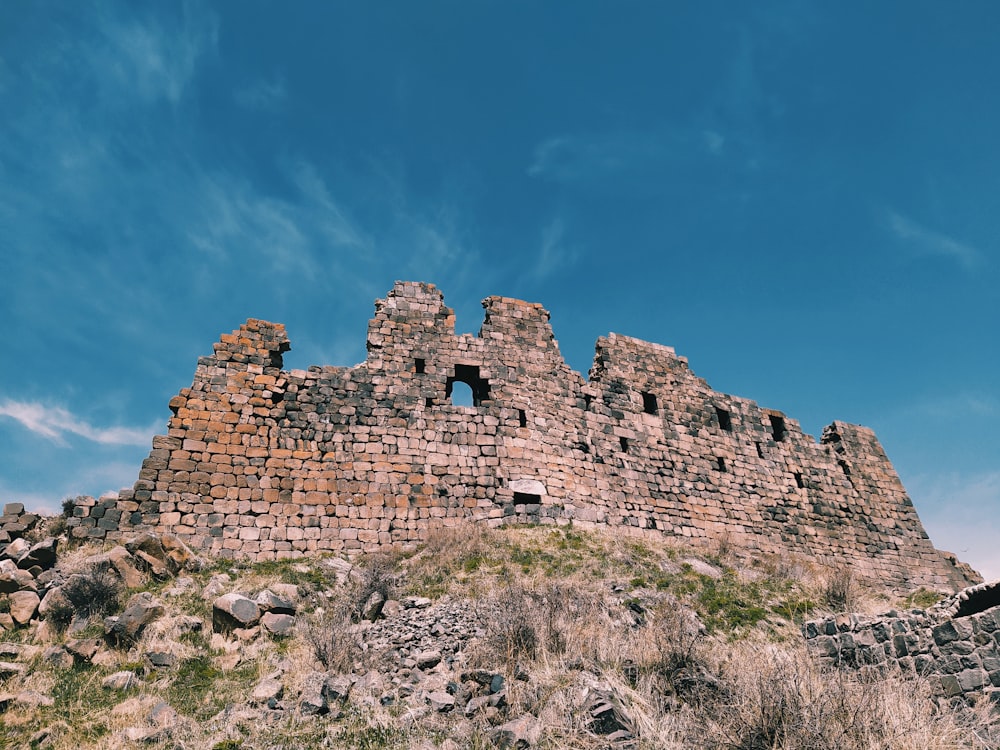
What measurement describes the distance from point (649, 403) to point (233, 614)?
39.3 ft

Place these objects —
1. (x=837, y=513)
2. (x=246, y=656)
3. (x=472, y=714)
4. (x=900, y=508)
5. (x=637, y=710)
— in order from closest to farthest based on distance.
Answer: (x=637, y=710)
(x=472, y=714)
(x=246, y=656)
(x=837, y=513)
(x=900, y=508)

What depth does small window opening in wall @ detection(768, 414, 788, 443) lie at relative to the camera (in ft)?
63.3

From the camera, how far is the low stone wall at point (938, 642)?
6203 millimetres

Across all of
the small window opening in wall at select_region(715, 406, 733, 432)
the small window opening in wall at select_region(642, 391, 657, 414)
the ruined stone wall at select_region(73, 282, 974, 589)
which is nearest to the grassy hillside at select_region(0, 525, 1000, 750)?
the ruined stone wall at select_region(73, 282, 974, 589)

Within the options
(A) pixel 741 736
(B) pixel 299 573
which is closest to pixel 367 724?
(A) pixel 741 736

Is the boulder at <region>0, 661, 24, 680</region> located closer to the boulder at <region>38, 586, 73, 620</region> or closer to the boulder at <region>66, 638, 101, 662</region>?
the boulder at <region>66, 638, 101, 662</region>

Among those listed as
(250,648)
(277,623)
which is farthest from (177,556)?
(250,648)

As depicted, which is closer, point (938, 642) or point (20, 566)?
point (938, 642)

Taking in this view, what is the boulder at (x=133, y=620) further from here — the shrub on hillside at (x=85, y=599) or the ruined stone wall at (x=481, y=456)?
the ruined stone wall at (x=481, y=456)

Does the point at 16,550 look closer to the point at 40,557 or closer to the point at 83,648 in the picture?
the point at 40,557

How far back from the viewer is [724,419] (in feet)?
60.6

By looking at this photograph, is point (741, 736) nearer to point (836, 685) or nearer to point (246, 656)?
point (836, 685)

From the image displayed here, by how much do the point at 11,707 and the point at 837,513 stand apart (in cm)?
1916

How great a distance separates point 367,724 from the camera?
230 inches
